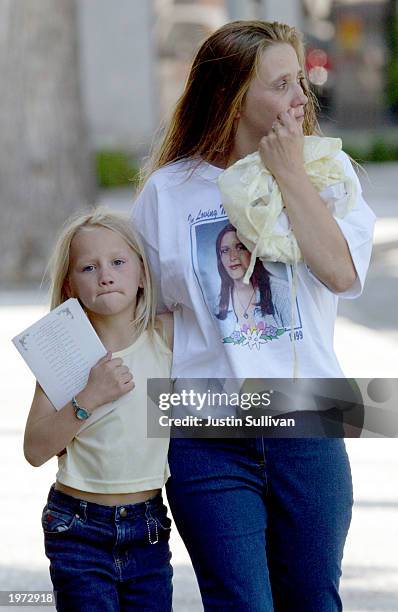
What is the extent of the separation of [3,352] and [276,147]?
5.89 meters

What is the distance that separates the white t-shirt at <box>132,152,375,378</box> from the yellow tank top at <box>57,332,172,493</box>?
12 centimetres

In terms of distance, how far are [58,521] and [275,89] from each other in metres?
1.06

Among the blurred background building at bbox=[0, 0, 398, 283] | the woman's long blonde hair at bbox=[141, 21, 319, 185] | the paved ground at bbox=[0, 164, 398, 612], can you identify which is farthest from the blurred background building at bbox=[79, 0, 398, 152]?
the woman's long blonde hair at bbox=[141, 21, 319, 185]

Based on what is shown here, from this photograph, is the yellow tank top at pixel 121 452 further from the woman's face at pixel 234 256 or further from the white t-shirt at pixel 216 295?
the woman's face at pixel 234 256

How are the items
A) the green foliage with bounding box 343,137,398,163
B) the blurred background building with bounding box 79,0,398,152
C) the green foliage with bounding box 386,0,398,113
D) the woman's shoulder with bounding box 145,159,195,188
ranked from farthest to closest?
the green foliage with bounding box 386,0,398,113
the blurred background building with bounding box 79,0,398,152
the green foliage with bounding box 343,137,398,163
the woman's shoulder with bounding box 145,159,195,188

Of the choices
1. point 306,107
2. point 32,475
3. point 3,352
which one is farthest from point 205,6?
point 306,107

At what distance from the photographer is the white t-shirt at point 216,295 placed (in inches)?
110

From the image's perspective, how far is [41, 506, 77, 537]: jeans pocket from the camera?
2.87 meters

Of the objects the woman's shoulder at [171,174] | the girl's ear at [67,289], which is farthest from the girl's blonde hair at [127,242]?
the woman's shoulder at [171,174]

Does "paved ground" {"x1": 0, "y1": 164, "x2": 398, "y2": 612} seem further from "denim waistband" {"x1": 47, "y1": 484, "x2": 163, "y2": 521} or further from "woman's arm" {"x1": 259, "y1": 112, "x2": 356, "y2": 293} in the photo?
"woman's arm" {"x1": 259, "y1": 112, "x2": 356, "y2": 293}

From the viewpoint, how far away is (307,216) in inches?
107

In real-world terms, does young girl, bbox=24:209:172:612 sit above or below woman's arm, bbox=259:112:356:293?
below

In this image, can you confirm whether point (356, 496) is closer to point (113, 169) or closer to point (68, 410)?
point (68, 410)

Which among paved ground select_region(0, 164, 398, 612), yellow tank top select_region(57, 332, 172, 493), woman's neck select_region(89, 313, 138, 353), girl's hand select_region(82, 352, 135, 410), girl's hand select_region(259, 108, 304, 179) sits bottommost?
paved ground select_region(0, 164, 398, 612)
